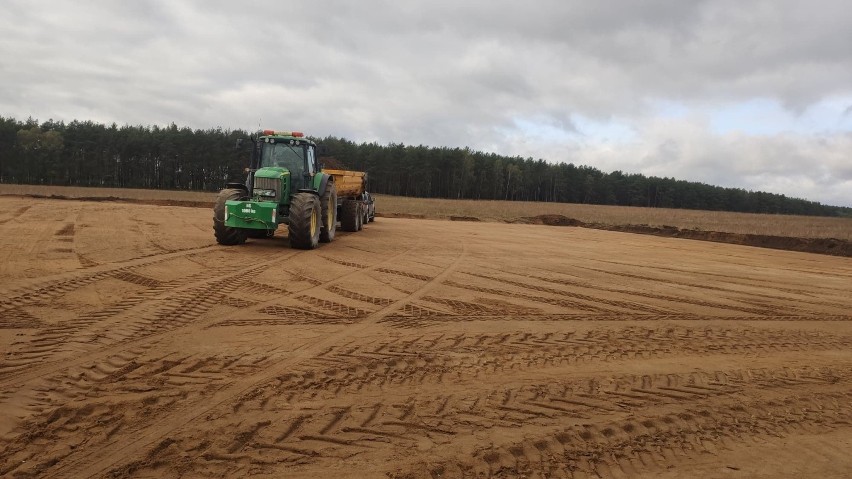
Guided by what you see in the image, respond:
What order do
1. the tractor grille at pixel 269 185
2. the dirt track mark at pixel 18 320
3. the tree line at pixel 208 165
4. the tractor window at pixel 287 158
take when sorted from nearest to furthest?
the dirt track mark at pixel 18 320, the tractor grille at pixel 269 185, the tractor window at pixel 287 158, the tree line at pixel 208 165

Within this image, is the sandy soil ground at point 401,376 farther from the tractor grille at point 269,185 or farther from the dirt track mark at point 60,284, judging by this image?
the tractor grille at point 269,185

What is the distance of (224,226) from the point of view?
11.9 m

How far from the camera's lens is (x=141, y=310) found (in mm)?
6035

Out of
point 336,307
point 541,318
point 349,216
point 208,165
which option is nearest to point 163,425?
point 336,307

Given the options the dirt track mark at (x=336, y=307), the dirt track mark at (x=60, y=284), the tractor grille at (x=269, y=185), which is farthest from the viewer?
the tractor grille at (x=269, y=185)

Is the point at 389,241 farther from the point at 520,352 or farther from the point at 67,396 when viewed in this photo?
the point at 67,396

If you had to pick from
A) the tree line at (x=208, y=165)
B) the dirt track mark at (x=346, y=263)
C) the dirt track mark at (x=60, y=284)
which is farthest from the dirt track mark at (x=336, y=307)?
the tree line at (x=208, y=165)

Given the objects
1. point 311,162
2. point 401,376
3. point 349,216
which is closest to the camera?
point 401,376

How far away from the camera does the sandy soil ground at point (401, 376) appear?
3246mm

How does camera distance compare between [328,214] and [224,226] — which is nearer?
[224,226]

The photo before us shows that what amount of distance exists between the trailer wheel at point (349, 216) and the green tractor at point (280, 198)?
3.43m

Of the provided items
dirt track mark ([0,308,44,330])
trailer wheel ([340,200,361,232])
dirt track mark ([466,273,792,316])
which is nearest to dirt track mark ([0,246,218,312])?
dirt track mark ([0,308,44,330])

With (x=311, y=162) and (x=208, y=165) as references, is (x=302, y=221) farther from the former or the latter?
(x=208, y=165)

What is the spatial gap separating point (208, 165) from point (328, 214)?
204ft
